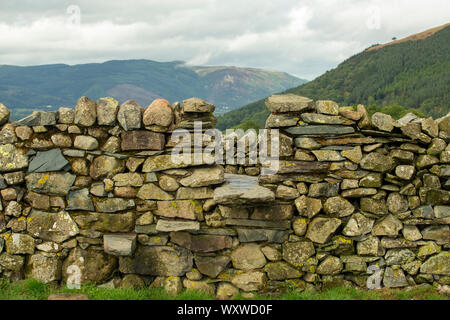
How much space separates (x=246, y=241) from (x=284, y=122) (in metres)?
2.07

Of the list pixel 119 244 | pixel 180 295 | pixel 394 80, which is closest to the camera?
pixel 180 295

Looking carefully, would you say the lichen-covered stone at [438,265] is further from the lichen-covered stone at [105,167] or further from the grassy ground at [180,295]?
the lichen-covered stone at [105,167]

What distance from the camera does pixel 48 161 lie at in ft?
18.9

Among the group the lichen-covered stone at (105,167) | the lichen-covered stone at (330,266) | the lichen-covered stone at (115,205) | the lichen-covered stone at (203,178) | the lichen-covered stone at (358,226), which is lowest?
the lichen-covered stone at (330,266)

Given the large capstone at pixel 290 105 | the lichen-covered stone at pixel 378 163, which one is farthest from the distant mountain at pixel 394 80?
the lichen-covered stone at pixel 378 163

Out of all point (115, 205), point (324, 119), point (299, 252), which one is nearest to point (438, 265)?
point (299, 252)

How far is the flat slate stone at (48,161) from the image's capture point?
5746 mm

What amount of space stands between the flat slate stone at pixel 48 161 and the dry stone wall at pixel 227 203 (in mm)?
20

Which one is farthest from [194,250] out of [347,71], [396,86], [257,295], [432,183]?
[347,71]

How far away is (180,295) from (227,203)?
5.45 feet

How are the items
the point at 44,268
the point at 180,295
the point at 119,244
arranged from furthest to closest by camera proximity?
the point at 44,268
the point at 119,244
the point at 180,295

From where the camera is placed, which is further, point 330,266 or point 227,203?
point 330,266

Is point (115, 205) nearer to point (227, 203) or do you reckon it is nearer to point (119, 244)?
point (119, 244)
